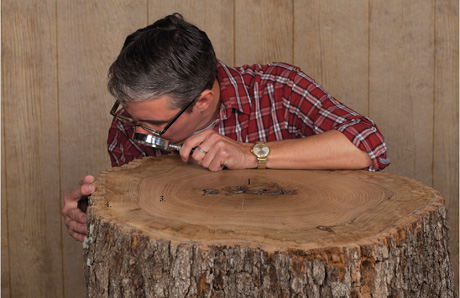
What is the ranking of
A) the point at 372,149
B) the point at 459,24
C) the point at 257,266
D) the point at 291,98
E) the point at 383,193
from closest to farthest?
1. the point at 257,266
2. the point at 383,193
3. the point at 372,149
4. the point at 291,98
5. the point at 459,24

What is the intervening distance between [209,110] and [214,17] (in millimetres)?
677

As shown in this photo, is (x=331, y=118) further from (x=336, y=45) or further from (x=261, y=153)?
(x=336, y=45)

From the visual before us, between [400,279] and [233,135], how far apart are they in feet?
2.53

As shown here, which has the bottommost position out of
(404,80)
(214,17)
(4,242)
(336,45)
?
(4,242)

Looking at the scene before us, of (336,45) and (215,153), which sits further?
(336,45)

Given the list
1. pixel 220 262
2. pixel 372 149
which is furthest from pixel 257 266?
pixel 372 149

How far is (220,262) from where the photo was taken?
37.7 inches

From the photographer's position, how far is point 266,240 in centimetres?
96

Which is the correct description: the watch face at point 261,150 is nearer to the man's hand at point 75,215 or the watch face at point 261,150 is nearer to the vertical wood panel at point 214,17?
the man's hand at point 75,215

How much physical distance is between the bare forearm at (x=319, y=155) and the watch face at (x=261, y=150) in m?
0.01

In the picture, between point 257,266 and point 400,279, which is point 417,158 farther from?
point 257,266

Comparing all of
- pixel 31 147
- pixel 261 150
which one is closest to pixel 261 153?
pixel 261 150

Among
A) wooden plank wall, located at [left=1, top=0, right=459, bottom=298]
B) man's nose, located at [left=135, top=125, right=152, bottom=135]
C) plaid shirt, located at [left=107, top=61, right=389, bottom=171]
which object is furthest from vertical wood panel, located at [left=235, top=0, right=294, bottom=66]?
man's nose, located at [left=135, top=125, right=152, bottom=135]

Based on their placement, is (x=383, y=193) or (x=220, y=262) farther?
(x=383, y=193)
